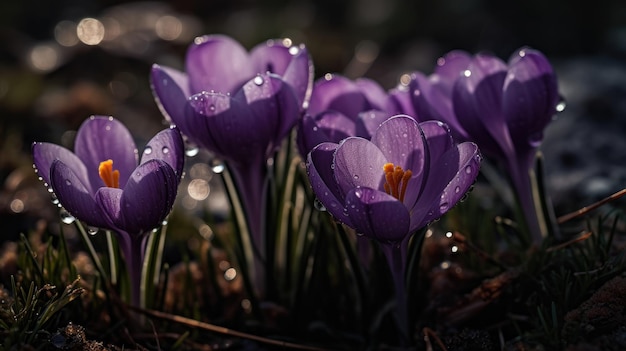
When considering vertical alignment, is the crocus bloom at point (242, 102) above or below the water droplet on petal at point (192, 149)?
above

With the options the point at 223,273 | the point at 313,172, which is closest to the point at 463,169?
the point at 313,172

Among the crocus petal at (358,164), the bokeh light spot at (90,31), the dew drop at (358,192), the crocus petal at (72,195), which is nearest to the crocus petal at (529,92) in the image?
the crocus petal at (358,164)

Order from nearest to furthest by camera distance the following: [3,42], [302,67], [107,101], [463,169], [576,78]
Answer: [463,169] → [302,67] → [576,78] → [107,101] → [3,42]

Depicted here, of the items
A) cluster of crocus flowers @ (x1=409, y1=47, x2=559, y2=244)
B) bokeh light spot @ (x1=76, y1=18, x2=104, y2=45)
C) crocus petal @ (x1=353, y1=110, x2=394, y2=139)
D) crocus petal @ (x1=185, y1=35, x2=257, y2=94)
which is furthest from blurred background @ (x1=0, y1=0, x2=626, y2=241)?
crocus petal @ (x1=185, y1=35, x2=257, y2=94)

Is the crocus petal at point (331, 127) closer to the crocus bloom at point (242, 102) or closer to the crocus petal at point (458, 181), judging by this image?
the crocus bloom at point (242, 102)

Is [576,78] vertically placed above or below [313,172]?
below

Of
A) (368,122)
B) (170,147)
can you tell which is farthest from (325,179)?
(170,147)

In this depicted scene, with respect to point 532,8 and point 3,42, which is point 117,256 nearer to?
point 3,42
